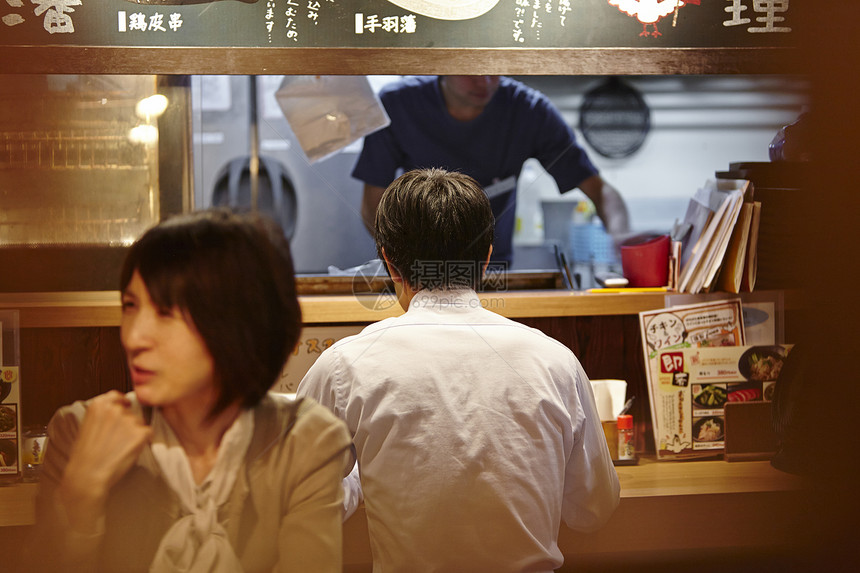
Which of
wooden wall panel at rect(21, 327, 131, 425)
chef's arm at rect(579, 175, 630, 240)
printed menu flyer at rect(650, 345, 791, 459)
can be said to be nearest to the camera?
wooden wall panel at rect(21, 327, 131, 425)

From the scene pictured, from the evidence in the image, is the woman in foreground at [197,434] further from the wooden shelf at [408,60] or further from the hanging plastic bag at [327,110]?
the hanging plastic bag at [327,110]

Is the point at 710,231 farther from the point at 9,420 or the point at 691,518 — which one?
the point at 9,420

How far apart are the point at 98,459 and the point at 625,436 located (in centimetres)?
109

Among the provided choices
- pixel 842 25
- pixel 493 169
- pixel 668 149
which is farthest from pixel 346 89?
pixel 668 149

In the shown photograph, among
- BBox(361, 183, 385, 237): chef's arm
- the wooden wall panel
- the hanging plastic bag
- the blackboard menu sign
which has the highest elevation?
the blackboard menu sign

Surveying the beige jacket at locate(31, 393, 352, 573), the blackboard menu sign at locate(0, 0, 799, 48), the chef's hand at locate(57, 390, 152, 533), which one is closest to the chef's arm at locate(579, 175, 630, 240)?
the blackboard menu sign at locate(0, 0, 799, 48)

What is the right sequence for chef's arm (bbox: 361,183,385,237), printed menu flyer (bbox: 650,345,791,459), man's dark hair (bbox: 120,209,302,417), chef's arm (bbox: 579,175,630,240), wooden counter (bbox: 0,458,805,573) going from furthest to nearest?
chef's arm (bbox: 579,175,630,240), chef's arm (bbox: 361,183,385,237), printed menu flyer (bbox: 650,345,791,459), wooden counter (bbox: 0,458,805,573), man's dark hair (bbox: 120,209,302,417)

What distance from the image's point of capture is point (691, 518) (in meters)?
1.23

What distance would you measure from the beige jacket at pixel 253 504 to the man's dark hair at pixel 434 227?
0.38m

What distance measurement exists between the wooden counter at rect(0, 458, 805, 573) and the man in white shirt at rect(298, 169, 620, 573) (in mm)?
86

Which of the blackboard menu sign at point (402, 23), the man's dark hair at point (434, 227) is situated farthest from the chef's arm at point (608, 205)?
Answer: the man's dark hair at point (434, 227)

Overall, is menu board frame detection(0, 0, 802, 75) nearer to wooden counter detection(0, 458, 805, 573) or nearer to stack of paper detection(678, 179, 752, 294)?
stack of paper detection(678, 179, 752, 294)

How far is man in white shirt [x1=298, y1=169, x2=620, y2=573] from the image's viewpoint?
46.1 inches

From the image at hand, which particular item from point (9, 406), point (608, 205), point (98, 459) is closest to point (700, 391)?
point (608, 205)
